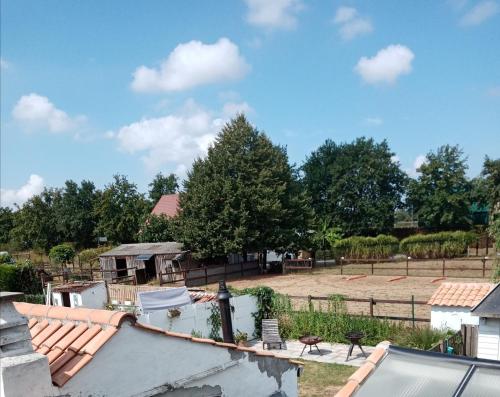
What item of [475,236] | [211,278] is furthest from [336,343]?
[475,236]

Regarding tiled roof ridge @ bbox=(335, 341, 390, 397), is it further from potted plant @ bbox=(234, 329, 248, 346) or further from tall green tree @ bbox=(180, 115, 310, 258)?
tall green tree @ bbox=(180, 115, 310, 258)

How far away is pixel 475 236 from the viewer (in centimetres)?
3731

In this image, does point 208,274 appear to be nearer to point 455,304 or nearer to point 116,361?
point 455,304

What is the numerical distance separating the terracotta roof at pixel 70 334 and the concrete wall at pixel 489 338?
740 centimetres

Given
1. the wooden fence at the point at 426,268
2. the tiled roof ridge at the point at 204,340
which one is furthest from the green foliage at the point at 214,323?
the wooden fence at the point at 426,268

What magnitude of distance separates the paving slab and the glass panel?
383 inches

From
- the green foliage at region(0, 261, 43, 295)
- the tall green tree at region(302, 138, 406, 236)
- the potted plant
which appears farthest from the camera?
the tall green tree at region(302, 138, 406, 236)

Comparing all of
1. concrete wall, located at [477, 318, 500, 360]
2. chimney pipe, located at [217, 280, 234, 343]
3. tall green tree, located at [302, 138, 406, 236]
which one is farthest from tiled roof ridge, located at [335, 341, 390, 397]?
tall green tree, located at [302, 138, 406, 236]

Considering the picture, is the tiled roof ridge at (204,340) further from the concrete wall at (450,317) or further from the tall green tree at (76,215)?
the tall green tree at (76,215)

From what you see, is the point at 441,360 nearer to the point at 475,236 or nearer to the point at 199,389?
the point at 199,389

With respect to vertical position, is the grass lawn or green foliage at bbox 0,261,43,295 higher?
green foliage at bbox 0,261,43,295

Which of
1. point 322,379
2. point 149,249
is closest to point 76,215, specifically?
point 149,249

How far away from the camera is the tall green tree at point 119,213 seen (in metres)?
51.4

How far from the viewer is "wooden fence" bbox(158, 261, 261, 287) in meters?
28.1
